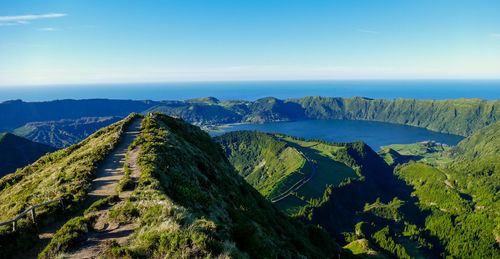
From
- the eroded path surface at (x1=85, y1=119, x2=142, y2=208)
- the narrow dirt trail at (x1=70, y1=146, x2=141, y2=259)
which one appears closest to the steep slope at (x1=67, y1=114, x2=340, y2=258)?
the narrow dirt trail at (x1=70, y1=146, x2=141, y2=259)

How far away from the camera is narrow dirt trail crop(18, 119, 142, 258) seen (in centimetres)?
1705

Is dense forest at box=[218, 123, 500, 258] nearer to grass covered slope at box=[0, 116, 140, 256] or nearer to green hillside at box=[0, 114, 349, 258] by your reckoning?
green hillside at box=[0, 114, 349, 258]

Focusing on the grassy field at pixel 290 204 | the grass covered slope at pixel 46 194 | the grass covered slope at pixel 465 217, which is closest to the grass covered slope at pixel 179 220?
the grass covered slope at pixel 46 194

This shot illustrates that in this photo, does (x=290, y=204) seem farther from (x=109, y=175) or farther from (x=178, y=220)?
(x=178, y=220)

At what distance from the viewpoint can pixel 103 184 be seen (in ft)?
89.2

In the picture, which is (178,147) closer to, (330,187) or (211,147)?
(211,147)

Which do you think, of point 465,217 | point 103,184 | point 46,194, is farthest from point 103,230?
point 465,217

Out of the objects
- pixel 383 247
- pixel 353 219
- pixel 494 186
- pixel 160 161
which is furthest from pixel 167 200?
pixel 494 186

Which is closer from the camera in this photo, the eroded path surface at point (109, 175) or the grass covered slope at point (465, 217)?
the eroded path surface at point (109, 175)

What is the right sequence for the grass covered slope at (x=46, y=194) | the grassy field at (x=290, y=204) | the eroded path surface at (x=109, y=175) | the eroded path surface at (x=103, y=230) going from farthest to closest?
the grassy field at (x=290, y=204)
the eroded path surface at (x=109, y=175)
the grass covered slope at (x=46, y=194)
the eroded path surface at (x=103, y=230)

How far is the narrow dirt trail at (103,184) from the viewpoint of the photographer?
17.1 meters

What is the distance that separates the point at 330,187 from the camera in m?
177

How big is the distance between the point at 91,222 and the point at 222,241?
11.3 m

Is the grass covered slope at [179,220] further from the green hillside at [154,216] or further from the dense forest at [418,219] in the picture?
the dense forest at [418,219]
